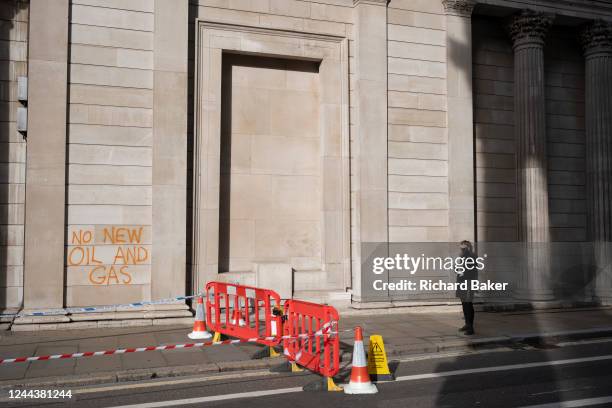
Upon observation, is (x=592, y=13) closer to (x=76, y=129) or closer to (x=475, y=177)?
(x=475, y=177)

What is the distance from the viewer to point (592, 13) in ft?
59.2

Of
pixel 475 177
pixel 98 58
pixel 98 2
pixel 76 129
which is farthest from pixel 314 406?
pixel 475 177

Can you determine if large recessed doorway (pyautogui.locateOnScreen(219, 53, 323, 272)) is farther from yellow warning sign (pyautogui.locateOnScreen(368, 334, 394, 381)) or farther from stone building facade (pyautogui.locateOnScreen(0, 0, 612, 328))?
yellow warning sign (pyautogui.locateOnScreen(368, 334, 394, 381))

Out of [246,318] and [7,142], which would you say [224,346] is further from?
[7,142]

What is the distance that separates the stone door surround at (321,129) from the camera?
1392 centimetres

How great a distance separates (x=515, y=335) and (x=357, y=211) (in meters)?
5.06

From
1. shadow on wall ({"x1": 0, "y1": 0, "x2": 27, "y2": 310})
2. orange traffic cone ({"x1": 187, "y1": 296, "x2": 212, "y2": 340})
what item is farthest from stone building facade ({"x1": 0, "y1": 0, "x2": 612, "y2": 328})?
orange traffic cone ({"x1": 187, "y1": 296, "x2": 212, "y2": 340})

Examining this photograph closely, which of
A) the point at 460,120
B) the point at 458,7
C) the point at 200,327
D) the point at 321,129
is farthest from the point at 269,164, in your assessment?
the point at 458,7

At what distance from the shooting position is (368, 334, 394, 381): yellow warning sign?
8414 millimetres

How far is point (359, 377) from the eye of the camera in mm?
7727

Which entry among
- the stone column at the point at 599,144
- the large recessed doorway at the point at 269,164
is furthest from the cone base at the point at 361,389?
the stone column at the point at 599,144

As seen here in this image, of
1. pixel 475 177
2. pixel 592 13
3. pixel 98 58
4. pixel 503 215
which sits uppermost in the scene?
pixel 592 13

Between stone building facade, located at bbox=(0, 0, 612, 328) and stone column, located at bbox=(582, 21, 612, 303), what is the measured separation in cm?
6

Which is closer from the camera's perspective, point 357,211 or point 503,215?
point 357,211
